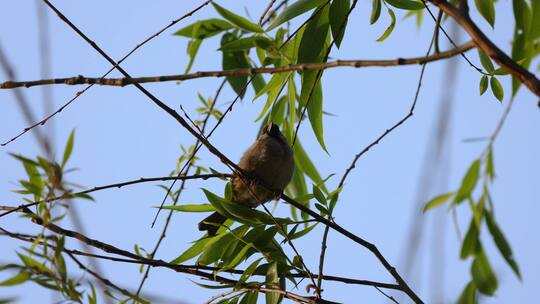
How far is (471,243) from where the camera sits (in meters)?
1.67

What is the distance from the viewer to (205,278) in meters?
2.53

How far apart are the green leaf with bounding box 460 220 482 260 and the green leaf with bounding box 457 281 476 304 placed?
3.2 inches

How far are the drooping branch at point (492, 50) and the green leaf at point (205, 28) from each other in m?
1.76

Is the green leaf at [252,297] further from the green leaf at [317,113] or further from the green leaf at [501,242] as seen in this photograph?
the green leaf at [501,242]

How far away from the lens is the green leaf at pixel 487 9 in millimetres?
2381

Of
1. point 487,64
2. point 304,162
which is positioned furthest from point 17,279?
point 304,162

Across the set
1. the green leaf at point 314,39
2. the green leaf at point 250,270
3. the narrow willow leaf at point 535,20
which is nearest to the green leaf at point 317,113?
the green leaf at point 314,39

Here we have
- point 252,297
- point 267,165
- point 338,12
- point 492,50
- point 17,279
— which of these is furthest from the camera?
point 267,165

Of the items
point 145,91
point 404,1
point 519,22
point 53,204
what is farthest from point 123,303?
point 404,1

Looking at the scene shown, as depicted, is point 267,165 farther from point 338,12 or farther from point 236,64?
point 338,12

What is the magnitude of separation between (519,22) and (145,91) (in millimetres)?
1051

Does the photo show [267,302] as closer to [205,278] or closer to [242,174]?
[205,278]

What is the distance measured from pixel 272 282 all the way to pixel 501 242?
Result: 1.14 m

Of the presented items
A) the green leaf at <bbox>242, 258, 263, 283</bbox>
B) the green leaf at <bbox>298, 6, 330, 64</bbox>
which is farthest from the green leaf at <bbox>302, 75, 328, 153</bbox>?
the green leaf at <bbox>242, 258, 263, 283</bbox>
